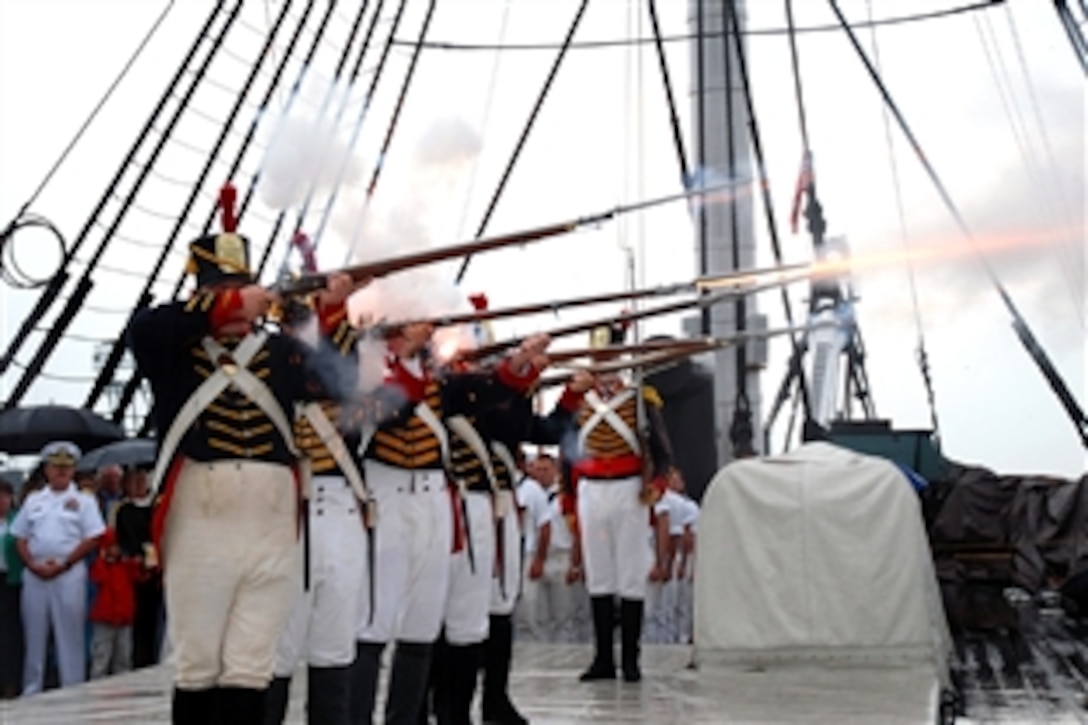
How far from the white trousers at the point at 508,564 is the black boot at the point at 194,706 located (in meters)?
2.60

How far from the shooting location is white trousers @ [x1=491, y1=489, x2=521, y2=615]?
816cm

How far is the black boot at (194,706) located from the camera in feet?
18.3

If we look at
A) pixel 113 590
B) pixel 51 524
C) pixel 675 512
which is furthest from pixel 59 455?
pixel 675 512

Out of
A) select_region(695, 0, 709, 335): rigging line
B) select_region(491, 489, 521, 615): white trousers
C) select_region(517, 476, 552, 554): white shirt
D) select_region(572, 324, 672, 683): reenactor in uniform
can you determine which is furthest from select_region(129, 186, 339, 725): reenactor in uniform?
select_region(695, 0, 709, 335): rigging line

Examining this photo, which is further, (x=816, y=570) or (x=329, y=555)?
(x=816, y=570)

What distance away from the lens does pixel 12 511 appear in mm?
12164

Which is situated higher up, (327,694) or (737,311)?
(737,311)

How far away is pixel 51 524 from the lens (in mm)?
11586

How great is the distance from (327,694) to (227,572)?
908 millimetres

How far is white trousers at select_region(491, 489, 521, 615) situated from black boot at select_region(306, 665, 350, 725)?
6.05 feet

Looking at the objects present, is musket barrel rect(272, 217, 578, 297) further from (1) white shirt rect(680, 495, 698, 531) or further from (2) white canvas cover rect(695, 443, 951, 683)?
(1) white shirt rect(680, 495, 698, 531)

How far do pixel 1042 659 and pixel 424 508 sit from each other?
6.00m

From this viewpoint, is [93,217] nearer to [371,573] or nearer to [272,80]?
[272,80]

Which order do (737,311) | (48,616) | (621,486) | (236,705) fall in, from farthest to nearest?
(737,311), (48,616), (621,486), (236,705)
